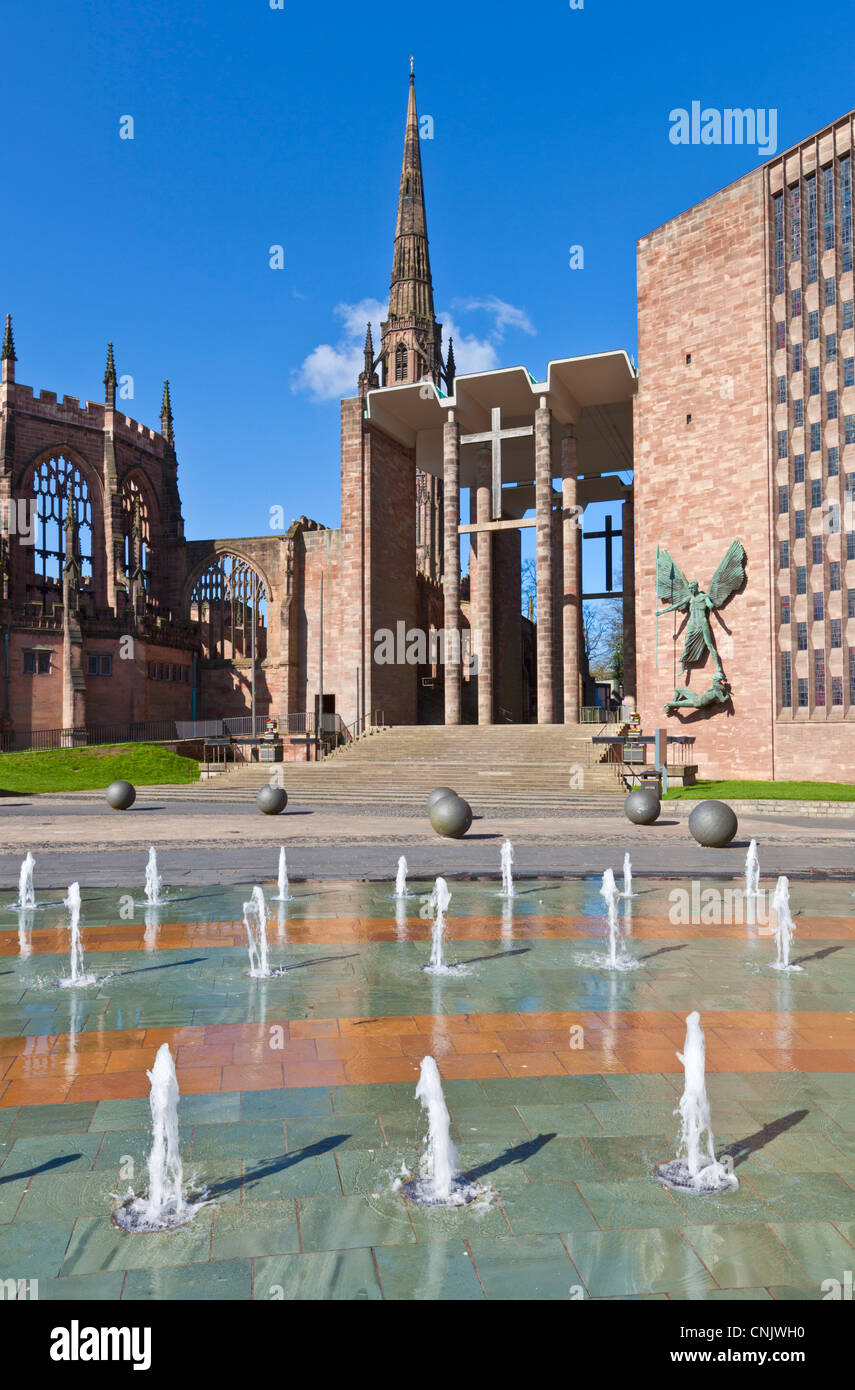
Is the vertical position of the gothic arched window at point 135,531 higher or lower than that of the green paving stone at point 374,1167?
higher

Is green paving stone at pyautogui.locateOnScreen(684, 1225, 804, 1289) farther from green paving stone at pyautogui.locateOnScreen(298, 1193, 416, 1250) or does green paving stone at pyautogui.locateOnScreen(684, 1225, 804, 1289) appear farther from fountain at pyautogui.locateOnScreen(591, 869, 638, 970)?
fountain at pyautogui.locateOnScreen(591, 869, 638, 970)

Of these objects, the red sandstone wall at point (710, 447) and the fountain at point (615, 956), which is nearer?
the fountain at point (615, 956)

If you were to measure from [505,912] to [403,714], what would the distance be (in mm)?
37862

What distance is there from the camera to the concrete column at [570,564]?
4134 cm

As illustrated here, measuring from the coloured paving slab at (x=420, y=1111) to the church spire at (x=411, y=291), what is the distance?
67.1m

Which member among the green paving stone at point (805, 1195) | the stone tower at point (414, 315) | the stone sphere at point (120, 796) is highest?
the stone tower at point (414, 315)

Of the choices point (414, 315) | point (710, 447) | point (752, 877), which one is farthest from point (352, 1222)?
point (414, 315)

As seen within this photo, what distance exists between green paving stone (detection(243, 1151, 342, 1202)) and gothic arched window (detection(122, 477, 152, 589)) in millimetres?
48969

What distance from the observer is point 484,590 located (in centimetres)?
4519

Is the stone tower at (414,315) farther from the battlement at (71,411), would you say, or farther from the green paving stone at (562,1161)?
the green paving stone at (562,1161)

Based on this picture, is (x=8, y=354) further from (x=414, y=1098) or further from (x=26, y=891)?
(x=414, y=1098)

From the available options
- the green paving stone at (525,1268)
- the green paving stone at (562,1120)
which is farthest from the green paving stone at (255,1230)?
the green paving stone at (562,1120)
